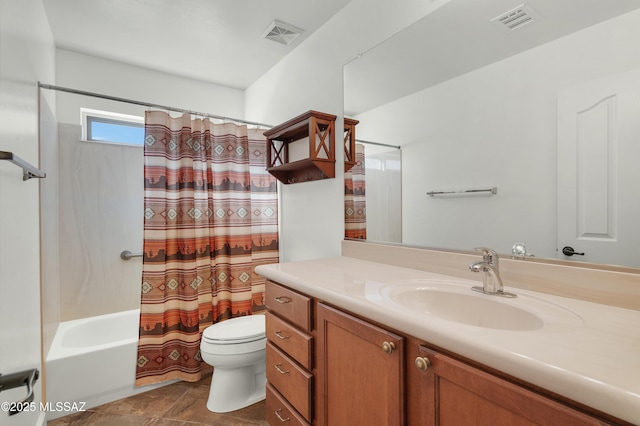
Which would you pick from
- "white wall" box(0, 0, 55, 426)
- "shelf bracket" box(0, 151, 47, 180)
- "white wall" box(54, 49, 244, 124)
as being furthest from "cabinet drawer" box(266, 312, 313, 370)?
"white wall" box(54, 49, 244, 124)

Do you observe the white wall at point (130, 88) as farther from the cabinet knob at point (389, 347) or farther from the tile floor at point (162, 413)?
the cabinet knob at point (389, 347)

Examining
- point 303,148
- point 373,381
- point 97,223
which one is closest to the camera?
point 373,381

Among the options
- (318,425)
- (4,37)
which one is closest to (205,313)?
(318,425)

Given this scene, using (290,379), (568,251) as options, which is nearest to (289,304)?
(290,379)

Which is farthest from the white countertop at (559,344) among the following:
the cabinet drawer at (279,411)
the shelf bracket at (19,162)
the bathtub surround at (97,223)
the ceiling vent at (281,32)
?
the bathtub surround at (97,223)

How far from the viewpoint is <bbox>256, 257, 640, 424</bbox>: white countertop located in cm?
49

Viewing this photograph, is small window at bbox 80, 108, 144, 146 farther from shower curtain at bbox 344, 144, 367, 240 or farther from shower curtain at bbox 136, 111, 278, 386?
shower curtain at bbox 344, 144, 367, 240

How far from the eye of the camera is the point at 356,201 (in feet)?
6.05

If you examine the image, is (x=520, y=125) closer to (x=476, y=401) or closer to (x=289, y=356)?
(x=476, y=401)

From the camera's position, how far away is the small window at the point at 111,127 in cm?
251

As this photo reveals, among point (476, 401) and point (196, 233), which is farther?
point (196, 233)

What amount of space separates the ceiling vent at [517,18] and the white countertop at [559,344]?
977 millimetres

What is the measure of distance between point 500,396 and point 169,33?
8.76 feet

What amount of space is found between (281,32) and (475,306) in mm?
2089
